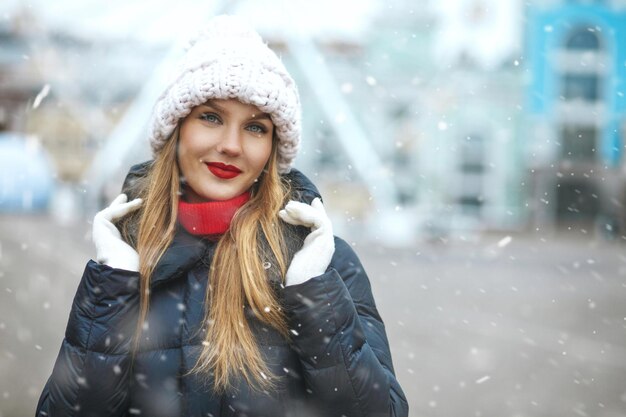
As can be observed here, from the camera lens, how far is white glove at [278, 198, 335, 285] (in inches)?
79.3

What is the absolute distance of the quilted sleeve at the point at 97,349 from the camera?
193cm

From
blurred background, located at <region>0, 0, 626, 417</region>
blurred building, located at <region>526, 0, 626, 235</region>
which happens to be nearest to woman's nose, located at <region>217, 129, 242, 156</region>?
blurred background, located at <region>0, 0, 626, 417</region>

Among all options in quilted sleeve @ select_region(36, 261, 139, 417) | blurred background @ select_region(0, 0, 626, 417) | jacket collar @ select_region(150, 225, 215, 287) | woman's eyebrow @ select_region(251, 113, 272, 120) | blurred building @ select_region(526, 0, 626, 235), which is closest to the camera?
quilted sleeve @ select_region(36, 261, 139, 417)

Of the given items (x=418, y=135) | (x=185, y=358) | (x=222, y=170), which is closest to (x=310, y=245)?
(x=222, y=170)

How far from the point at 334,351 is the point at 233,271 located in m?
0.36

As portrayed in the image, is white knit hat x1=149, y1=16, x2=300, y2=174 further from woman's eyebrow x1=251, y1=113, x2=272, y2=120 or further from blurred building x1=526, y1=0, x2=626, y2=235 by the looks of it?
blurred building x1=526, y1=0, x2=626, y2=235

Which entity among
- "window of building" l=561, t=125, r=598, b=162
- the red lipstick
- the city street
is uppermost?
the red lipstick

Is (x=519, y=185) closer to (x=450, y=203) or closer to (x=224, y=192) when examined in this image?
(x=450, y=203)

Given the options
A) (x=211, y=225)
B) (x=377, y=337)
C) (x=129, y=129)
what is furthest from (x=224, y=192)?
(x=129, y=129)

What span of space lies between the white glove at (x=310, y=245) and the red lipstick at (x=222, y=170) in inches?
7.0

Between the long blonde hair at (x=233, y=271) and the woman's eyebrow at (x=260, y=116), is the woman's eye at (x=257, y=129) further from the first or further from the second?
the long blonde hair at (x=233, y=271)

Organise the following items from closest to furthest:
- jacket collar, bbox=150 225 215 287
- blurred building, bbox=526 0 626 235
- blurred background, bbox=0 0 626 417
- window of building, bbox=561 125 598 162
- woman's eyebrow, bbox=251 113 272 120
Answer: jacket collar, bbox=150 225 215 287 → woman's eyebrow, bbox=251 113 272 120 → blurred background, bbox=0 0 626 417 → blurred building, bbox=526 0 626 235 → window of building, bbox=561 125 598 162

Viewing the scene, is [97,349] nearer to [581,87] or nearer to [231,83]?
[231,83]

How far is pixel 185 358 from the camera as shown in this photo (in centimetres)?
203
